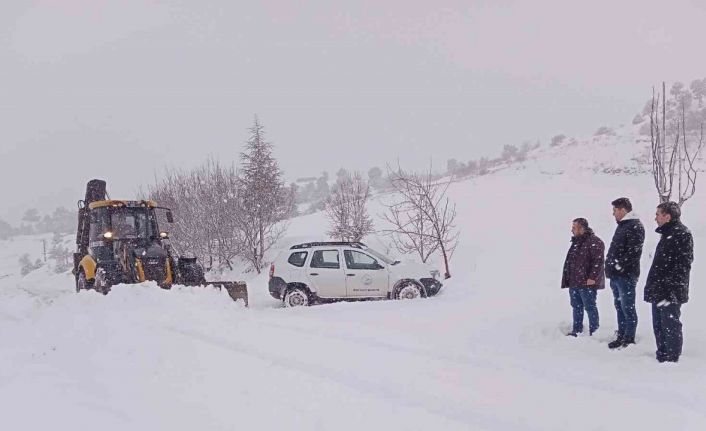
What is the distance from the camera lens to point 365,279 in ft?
39.1

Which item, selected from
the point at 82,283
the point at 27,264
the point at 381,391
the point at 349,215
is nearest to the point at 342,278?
the point at 82,283

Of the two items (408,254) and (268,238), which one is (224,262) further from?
(408,254)

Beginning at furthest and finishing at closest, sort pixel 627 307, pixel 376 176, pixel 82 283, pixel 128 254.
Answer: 1. pixel 376 176
2. pixel 82 283
3. pixel 128 254
4. pixel 627 307

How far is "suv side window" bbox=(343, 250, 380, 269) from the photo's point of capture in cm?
1200

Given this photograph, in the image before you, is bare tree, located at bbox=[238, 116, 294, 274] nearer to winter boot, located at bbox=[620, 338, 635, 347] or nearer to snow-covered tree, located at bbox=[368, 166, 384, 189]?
winter boot, located at bbox=[620, 338, 635, 347]

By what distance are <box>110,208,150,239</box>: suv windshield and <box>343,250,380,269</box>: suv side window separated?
5.03 meters

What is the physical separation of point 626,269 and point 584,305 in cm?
91

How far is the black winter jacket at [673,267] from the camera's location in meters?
5.56

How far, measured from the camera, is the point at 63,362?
624 centimetres

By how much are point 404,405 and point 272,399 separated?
120cm

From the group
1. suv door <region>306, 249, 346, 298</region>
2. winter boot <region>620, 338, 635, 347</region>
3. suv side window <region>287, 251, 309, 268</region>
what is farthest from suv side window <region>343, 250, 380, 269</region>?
winter boot <region>620, 338, 635, 347</region>

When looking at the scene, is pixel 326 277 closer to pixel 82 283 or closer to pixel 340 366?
pixel 340 366

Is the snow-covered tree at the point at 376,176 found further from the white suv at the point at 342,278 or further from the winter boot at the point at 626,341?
the winter boot at the point at 626,341

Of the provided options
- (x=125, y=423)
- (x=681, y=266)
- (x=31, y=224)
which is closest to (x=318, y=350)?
(x=125, y=423)
